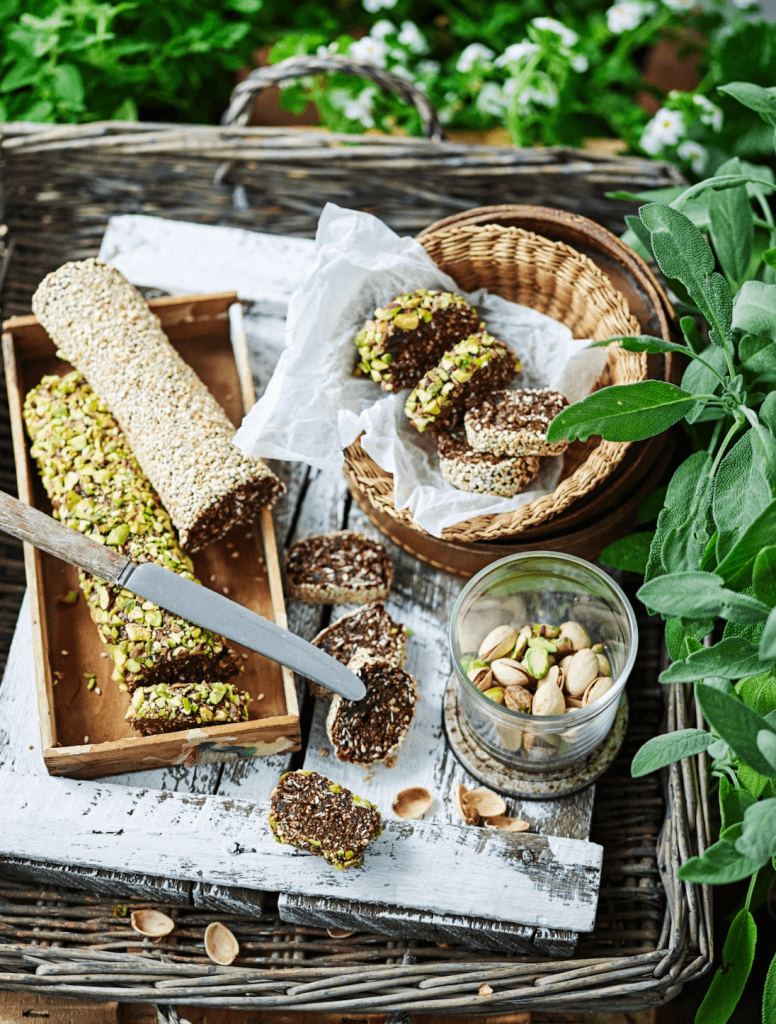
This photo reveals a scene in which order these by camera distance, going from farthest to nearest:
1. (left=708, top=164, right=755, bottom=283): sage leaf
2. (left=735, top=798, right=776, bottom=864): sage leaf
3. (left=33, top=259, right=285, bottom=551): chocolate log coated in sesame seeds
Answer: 1. (left=33, top=259, right=285, bottom=551): chocolate log coated in sesame seeds
2. (left=708, top=164, right=755, bottom=283): sage leaf
3. (left=735, top=798, right=776, bottom=864): sage leaf

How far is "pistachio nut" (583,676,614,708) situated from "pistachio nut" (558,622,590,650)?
70 mm

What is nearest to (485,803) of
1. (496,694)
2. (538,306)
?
(496,694)

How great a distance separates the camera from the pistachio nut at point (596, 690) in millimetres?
1255

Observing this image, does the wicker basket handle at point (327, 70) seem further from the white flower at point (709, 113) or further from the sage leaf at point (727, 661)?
the sage leaf at point (727, 661)

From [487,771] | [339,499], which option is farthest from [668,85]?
[487,771]

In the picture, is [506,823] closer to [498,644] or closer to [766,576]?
[498,644]

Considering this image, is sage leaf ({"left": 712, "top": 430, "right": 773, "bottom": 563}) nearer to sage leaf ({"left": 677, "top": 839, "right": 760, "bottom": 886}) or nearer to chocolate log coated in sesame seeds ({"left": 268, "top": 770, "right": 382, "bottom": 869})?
sage leaf ({"left": 677, "top": 839, "right": 760, "bottom": 886})

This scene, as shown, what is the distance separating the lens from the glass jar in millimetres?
1203

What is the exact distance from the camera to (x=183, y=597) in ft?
4.09

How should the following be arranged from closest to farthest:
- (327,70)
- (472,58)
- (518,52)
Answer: (327,70) → (518,52) → (472,58)

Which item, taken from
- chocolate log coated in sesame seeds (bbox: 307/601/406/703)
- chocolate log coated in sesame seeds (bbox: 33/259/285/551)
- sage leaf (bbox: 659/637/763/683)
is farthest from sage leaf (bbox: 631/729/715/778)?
A: chocolate log coated in sesame seeds (bbox: 33/259/285/551)

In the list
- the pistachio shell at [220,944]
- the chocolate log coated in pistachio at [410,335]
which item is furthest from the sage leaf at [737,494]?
the pistachio shell at [220,944]

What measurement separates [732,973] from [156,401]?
1.14 metres

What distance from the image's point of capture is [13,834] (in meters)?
1.26
